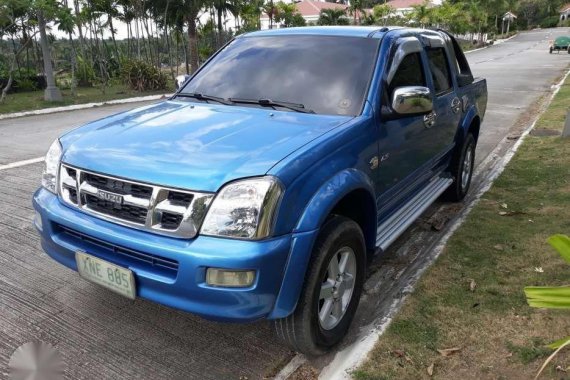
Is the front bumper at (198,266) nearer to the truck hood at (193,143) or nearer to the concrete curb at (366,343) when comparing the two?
the truck hood at (193,143)

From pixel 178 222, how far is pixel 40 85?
64.0 feet

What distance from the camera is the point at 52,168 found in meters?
3.07

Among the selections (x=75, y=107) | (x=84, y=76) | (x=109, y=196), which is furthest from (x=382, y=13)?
(x=109, y=196)

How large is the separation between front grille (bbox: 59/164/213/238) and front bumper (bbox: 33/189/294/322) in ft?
0.17

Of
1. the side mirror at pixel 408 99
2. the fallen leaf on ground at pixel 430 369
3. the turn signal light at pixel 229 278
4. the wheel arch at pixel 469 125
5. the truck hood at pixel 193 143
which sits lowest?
the fallen leaf on ground at pixel 430 369

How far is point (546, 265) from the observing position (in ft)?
12.6

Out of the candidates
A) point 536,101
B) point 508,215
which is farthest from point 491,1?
point 508,215

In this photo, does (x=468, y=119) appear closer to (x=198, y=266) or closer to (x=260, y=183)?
(x=260, y=183)

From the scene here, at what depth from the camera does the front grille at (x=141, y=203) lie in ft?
7.85

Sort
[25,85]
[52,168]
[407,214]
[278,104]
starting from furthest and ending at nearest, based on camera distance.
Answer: [25,85] < [407,214] < [278,104] < [52,168]

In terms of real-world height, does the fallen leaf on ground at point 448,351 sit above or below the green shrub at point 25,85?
below

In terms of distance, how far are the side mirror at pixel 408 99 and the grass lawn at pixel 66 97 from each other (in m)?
12.5

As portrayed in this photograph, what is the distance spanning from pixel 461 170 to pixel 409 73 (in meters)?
1.83

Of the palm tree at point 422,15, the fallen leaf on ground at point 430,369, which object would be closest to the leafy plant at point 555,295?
the fallen leaf on ground at point 430,369
